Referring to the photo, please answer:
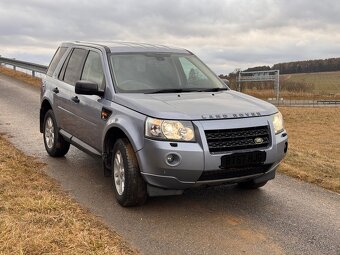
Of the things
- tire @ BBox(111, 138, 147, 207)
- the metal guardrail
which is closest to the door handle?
tire @ BBox(111, 138, 147, 207)

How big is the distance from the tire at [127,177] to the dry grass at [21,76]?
49.2ft

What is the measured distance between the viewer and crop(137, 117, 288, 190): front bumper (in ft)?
14.4

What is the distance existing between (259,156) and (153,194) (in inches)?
46.8

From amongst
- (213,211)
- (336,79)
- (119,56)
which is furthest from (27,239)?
(336,79)

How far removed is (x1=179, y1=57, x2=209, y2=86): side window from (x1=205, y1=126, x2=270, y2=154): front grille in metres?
1.44

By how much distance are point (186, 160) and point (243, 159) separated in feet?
2.02

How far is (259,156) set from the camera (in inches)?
184

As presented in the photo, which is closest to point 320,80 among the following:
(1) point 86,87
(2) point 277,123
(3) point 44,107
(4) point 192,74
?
(3) point 44,107

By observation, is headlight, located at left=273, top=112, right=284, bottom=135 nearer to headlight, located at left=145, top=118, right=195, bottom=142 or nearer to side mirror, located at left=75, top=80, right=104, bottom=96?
headlight, located at left=145, top=118, right=195, bottom=142

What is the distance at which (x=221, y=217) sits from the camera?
4.89 meters

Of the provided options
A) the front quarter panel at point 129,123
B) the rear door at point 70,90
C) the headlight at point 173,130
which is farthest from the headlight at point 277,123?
the rear door at point 70,90

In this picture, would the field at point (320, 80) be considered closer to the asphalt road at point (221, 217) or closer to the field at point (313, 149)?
the field at point (313, 149)

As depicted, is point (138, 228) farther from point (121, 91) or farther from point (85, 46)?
point (85, 46)

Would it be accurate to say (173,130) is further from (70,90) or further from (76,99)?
(70,90)
